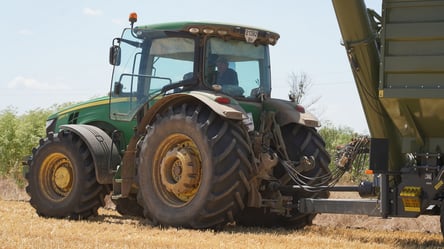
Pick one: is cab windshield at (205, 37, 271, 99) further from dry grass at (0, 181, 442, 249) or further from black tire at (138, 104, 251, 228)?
dry grass at (0, 181, 442, 249)

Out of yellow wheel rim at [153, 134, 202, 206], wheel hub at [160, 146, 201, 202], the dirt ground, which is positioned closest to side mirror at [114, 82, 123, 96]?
yellow wheel rim at [153, 134, 202, 206]

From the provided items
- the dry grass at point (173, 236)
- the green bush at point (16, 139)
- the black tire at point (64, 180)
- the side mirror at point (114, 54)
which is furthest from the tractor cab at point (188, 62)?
the green bush at point (16, 139)

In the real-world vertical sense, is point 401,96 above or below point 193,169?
above

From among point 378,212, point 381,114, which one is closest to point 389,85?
point 381,114

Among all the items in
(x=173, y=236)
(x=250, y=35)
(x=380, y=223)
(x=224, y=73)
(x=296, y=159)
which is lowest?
(x=380, y=223)

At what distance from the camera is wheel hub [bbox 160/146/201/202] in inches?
390

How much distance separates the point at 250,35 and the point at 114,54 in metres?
1.93

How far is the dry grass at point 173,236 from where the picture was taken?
773 cm

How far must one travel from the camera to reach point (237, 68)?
1084 cm

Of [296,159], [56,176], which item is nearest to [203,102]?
[296,159]

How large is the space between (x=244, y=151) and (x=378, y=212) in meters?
1.80

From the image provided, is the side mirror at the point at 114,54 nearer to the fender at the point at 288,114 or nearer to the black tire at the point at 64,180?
Answer: the black tire at the point at 64,180

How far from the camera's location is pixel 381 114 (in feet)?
28.0

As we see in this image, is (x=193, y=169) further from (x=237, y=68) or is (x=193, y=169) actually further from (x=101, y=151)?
(x=101, y=151)
